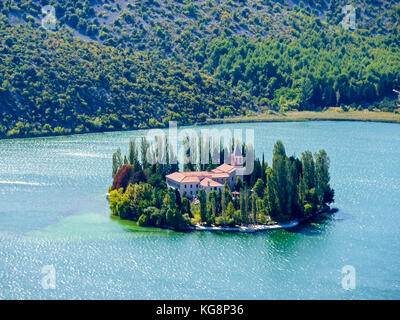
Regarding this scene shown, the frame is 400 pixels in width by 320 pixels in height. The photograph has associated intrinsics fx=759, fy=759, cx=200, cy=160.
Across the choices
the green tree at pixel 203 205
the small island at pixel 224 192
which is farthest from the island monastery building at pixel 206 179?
the green tree at pixel 203 205

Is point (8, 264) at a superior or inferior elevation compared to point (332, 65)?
inferior

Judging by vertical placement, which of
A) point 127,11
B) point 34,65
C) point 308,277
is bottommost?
point 308,277

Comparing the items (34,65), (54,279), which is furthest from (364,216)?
(34,65)

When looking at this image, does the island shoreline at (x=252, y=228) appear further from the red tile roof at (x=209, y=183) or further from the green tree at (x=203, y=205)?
the red tile roof at (x=209, y=183)

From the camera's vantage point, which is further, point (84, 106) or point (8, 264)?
point (84, 106)

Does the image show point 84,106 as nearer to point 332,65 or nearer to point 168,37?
point 168,37

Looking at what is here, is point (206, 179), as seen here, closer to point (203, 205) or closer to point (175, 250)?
point (203, 205)

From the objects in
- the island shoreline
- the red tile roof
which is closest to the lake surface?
the island shoreline
